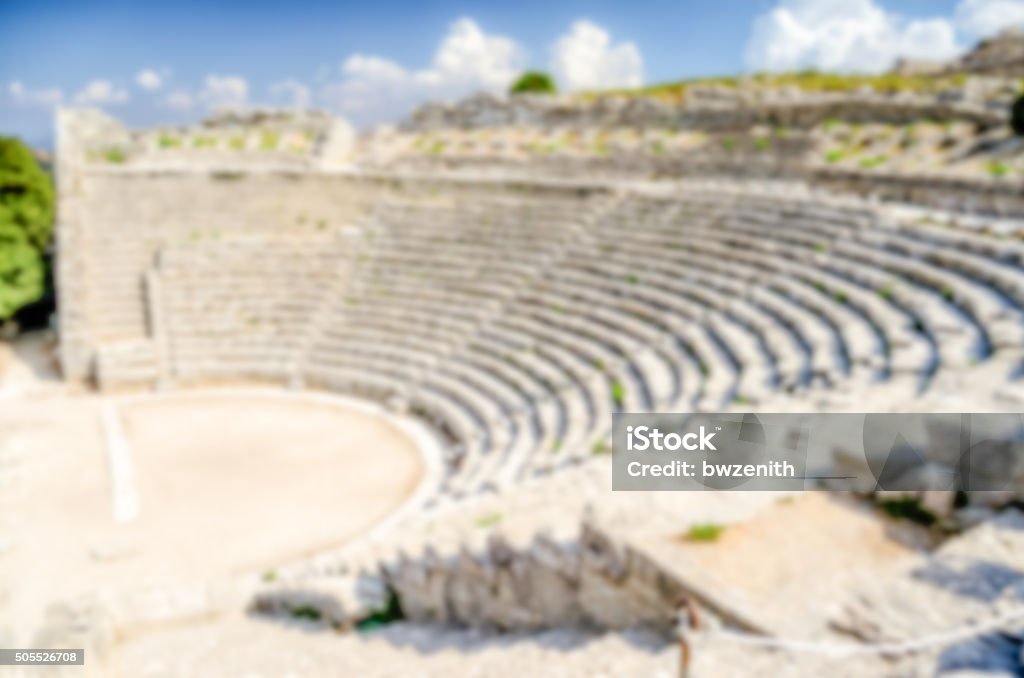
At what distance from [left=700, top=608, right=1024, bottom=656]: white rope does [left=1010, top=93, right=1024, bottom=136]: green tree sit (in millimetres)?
15545

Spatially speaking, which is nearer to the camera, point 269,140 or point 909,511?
point 909,511

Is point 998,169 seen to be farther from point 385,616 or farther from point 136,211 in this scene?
point 136,211

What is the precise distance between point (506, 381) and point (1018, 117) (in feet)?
41.5

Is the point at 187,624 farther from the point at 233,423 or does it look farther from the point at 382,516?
the point at 233,423

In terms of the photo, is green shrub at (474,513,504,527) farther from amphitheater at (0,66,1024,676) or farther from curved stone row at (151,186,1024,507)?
curved stone row at (151,186,1024,507)

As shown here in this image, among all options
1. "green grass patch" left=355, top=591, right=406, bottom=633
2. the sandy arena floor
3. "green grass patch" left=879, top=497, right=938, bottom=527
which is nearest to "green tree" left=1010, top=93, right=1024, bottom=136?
"green grass patch" left=879, top=497, right=938, bottom=527

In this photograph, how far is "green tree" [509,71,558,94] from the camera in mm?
31156

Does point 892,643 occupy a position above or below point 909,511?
below

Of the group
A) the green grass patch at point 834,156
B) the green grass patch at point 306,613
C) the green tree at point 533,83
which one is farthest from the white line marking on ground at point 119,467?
the green tree at point 533,83

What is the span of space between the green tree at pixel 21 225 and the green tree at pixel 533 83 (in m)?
18.4

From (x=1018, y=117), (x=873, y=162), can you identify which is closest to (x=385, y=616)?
(x=873, y=162)

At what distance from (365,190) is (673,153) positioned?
8.68m

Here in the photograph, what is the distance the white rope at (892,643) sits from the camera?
4000 millimetres

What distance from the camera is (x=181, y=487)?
38.0ft
